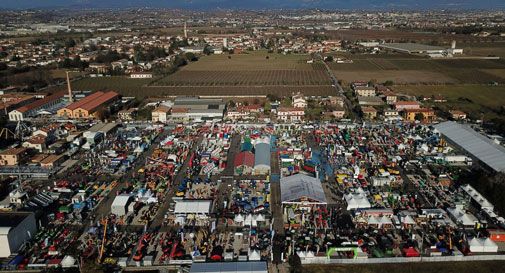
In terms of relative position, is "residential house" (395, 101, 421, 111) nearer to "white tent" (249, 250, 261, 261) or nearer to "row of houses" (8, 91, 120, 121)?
"white tent" (249, 250, 261, 261)

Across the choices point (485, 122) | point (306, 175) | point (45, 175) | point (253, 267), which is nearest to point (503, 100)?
point (485, 122)

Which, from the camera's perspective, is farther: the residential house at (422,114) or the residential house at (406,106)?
the residential house at (406,106)

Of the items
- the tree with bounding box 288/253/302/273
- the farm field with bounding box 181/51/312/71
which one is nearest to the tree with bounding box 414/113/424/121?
the tree with bounding box 288/253/302/273

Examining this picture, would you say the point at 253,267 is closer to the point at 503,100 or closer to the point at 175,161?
the point at 175,161

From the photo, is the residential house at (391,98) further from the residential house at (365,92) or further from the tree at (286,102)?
the tree at (286,102)

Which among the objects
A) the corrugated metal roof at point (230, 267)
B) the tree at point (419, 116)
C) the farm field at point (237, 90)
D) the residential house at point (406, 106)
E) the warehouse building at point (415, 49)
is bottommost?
the corrugated metal roof at point (230, 267)

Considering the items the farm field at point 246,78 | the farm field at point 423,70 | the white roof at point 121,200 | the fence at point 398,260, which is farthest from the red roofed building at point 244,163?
the farm field at point 423,70
